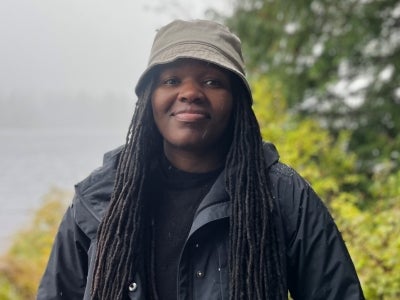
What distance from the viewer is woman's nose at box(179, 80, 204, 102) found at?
1889 millimetres

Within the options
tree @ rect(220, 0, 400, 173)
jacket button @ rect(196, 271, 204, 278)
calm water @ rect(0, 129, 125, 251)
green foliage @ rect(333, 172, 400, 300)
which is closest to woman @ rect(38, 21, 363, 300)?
jacket button @ rect(196, 271, 204, 278)

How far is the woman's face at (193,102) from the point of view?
6.25ft

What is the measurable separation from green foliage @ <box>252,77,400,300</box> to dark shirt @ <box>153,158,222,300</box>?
1.52 meters

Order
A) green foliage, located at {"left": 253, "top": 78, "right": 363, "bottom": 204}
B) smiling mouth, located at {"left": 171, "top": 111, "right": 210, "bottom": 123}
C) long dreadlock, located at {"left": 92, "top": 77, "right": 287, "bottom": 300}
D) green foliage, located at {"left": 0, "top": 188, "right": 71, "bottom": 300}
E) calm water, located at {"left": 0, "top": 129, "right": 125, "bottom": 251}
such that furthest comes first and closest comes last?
calm water, located at {"left": 0, "top": 129, "right": 125, "bottom": 251}, green foliage, located at {"left": 0, "top": 188, "right": 71, "bottom": 300}, green foliage, located at {"left": 253, "top": 78, "right": 363, "bottom": 204}, smiling mouth, located at {"left": 171, "top": 111, "right": 210, "bottom": 123}, long dreadlock, located at {"left": 92, "top": 77, "right": 287, "bottom": 300}

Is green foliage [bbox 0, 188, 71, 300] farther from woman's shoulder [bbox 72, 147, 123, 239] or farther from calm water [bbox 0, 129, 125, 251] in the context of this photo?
woman's shoulder [bbox 72, 147, 123, 239]

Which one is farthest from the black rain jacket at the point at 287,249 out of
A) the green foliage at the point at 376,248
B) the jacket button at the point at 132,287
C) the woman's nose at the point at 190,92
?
the green foliage at the point at 376,248

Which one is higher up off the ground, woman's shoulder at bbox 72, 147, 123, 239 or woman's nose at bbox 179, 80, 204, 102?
woman's nose at bbox 179, 80, 204, 102

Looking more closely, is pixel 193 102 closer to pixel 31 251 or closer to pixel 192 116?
pixel 192 116

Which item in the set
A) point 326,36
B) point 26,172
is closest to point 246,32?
point 326,36

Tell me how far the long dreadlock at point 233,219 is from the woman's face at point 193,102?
0.07 m

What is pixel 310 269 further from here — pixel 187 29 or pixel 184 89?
pixel 187 29

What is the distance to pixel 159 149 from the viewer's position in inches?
83.9

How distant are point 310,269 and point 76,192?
84 cm

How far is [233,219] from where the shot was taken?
186cm
